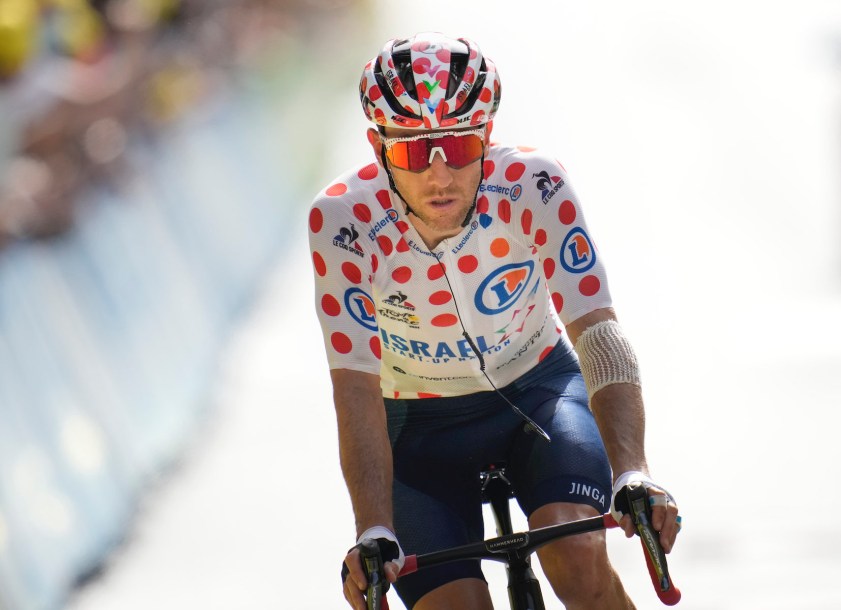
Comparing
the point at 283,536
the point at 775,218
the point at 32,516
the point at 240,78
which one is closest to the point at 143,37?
the point at 240,78

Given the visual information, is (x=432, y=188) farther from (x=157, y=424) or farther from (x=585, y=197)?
(x=585, y=197)

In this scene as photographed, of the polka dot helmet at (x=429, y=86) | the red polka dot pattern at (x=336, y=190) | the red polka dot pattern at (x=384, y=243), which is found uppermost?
the polka dot helmet at (x=429, y=86)

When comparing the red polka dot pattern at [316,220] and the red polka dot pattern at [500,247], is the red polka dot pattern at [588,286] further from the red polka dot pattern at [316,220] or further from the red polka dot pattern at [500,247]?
the red polka dot pattern at [316,220]

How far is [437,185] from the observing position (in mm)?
3369

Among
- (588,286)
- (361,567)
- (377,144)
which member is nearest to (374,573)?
(361,567)

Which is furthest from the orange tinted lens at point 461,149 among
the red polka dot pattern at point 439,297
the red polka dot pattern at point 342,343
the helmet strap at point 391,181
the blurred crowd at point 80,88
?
the blurred crowd at point 80,88

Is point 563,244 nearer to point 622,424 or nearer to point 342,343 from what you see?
point 622,424

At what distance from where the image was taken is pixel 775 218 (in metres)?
14.3

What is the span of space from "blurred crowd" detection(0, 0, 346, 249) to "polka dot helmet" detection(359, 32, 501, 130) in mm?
2940

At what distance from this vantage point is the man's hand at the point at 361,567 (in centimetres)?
295

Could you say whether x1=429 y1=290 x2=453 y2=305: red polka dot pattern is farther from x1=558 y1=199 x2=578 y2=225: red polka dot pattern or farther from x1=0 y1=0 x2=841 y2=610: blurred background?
x1=0 y1=0 x2=841 y2=610: blurred background

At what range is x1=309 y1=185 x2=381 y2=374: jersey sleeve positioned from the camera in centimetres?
338

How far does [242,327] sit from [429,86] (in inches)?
288

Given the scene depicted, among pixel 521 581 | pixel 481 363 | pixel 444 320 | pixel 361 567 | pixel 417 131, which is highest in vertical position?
pixel 417 131
